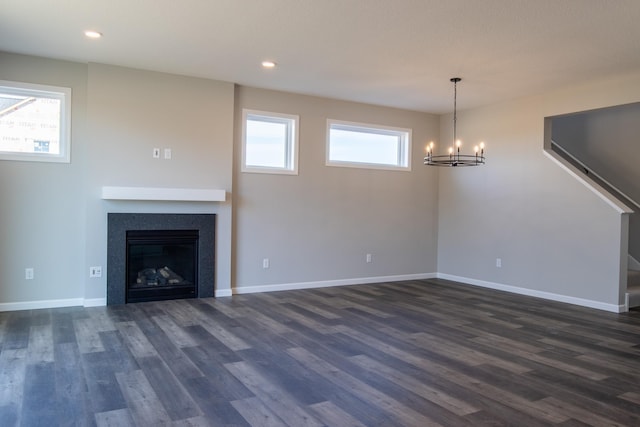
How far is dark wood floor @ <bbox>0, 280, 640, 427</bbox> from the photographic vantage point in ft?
8.55

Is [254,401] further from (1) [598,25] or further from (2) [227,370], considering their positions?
(1) [598,25]

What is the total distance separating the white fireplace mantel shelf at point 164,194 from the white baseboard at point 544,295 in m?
3.95

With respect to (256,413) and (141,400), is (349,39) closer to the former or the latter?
(256,413)

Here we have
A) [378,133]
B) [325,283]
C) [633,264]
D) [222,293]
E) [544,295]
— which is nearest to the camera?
[222,293]

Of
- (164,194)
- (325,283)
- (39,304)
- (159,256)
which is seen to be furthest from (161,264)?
(325,283)

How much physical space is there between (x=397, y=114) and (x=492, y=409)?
17.3 ft

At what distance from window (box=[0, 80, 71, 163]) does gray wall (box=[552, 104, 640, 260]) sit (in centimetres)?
665

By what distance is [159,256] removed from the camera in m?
5.61

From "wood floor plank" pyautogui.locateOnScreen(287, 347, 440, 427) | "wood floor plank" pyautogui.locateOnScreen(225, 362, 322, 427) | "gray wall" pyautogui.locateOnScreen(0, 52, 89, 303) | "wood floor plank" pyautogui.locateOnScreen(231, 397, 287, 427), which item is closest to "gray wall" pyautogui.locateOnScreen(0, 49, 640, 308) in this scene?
"gray wall" pyautogui.locateOnScreen(0, 52, 89, 303)

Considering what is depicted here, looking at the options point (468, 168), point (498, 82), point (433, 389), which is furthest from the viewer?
point (468, 168)

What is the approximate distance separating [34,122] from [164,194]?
1544 millimetres

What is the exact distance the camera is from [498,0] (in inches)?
131

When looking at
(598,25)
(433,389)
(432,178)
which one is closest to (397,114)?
(432,178)

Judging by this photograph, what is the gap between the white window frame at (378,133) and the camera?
6688 millimetres
